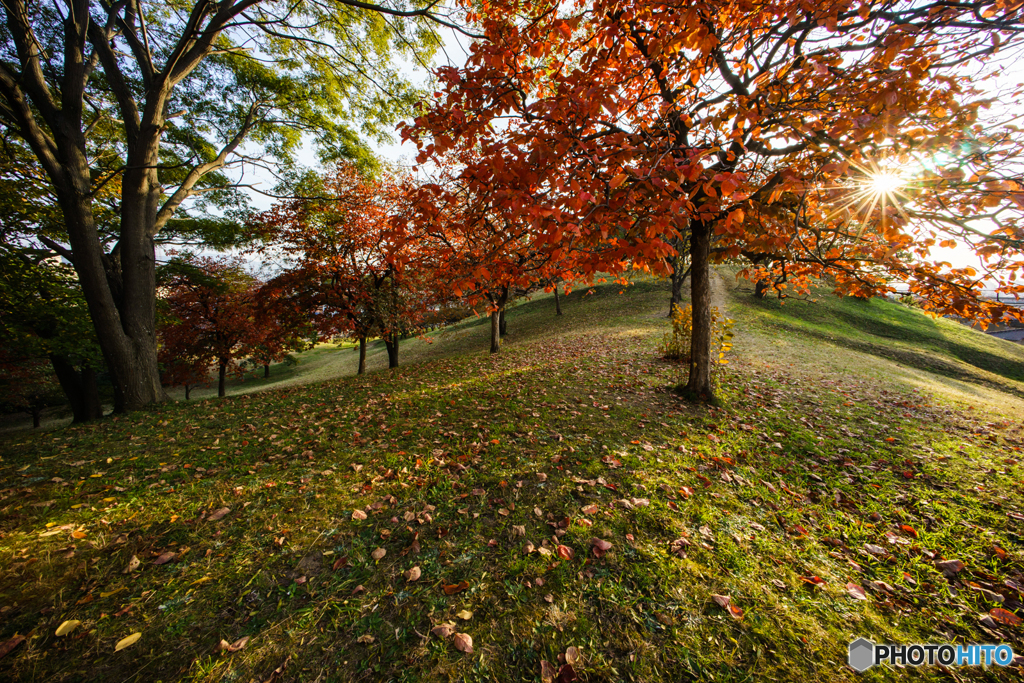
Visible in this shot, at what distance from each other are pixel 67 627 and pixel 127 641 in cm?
49

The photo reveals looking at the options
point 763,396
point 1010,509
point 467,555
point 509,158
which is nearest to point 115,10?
point 509,158

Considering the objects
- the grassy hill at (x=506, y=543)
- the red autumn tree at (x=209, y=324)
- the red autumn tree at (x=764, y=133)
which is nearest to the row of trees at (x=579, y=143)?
the red autumn tree at (x=764, y=133)

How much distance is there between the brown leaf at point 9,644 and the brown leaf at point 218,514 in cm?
130

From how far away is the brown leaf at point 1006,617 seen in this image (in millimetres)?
2807

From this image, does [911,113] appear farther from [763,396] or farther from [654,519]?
[763,396]

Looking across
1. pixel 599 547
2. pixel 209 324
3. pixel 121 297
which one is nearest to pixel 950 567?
pixel 599 547

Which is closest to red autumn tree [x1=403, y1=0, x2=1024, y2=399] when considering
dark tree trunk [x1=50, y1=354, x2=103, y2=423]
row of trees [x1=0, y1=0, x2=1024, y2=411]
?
row of trees [x1=0, y1=0, x2=1024, y2=411]

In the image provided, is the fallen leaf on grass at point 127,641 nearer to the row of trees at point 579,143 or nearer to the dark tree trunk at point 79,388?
the row of trees at point 579,143

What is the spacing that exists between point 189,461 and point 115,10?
32.4 ft

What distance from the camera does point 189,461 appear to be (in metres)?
4.93

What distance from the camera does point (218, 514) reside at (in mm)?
3699

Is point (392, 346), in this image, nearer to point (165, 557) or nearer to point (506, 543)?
point (165, 557)

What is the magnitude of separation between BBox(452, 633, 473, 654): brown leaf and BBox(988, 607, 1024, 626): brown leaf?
446cm

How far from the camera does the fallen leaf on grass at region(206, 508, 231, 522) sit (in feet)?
11.9
